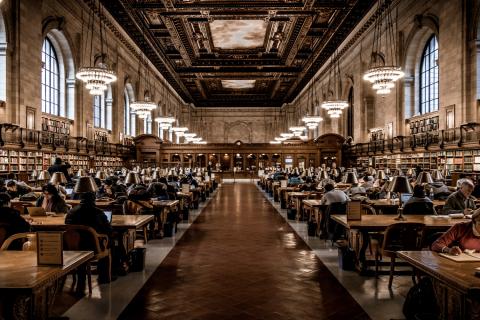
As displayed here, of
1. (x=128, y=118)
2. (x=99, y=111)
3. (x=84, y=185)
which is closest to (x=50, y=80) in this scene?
(x=99, y=111)

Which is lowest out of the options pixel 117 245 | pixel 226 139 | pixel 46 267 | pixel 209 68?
pixel 117 245

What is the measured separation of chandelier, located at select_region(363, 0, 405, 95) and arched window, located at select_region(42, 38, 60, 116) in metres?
13.1

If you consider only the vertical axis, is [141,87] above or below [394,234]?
above

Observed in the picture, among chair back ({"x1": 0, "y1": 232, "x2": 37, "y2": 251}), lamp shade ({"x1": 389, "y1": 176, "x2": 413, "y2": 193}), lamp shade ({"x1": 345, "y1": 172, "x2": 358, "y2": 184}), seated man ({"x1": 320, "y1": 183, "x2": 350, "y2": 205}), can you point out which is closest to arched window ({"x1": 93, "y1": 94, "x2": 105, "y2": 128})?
lamp shade ({"x1": 345, "y1": 172, "x2": 358, "y2": 184})

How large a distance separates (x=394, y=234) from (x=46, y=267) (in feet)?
13.7

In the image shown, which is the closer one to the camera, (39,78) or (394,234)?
(394,234)

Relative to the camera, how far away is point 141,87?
101ft

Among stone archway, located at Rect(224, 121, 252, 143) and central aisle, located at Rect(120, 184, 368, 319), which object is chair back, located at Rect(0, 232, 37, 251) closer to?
central aisle, located at Rect(120, 184, 368, 319)

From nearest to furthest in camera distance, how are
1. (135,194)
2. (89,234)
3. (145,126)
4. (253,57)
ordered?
(89,234) < (135,194) < (253,57) < (145,126)

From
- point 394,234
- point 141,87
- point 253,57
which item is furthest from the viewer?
point 141,87

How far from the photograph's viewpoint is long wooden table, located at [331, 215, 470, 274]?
18.1 ft

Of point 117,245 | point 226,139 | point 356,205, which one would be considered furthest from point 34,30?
point 226,139

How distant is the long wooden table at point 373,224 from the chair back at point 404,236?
0.58ft

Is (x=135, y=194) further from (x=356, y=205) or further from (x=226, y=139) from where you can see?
(x=226, y=139)
